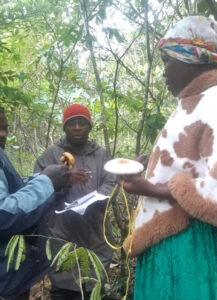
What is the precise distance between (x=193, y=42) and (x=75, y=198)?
1728mm

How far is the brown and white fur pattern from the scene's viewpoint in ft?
4.14

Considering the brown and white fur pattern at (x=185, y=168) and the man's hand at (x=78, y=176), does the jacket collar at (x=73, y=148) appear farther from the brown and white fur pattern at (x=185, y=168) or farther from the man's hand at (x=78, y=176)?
the brown and white fur pattern at (x=185, y=168)

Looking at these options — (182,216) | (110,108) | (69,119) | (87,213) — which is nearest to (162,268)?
(182,216)

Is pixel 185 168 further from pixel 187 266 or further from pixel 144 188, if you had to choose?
pixel 187 266

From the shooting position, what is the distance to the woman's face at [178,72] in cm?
146

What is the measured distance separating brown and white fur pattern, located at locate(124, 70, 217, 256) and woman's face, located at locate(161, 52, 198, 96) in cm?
3

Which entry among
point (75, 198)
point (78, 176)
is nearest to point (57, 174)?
point (78, 176)

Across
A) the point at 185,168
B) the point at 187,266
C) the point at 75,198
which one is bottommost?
the point at 75,198

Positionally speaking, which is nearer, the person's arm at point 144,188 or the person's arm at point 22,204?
the person's arm at point 144,188

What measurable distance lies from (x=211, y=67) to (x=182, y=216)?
661mm

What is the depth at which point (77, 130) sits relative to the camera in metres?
2.94

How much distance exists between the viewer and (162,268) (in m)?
1.41

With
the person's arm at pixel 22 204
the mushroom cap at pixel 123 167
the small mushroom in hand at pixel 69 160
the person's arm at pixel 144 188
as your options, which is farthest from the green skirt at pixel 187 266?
the small mushroom in hand at pixel 69 160

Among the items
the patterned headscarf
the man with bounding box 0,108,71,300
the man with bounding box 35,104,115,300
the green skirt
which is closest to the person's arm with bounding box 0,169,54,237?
the man with bounding box 0,108,71,300
